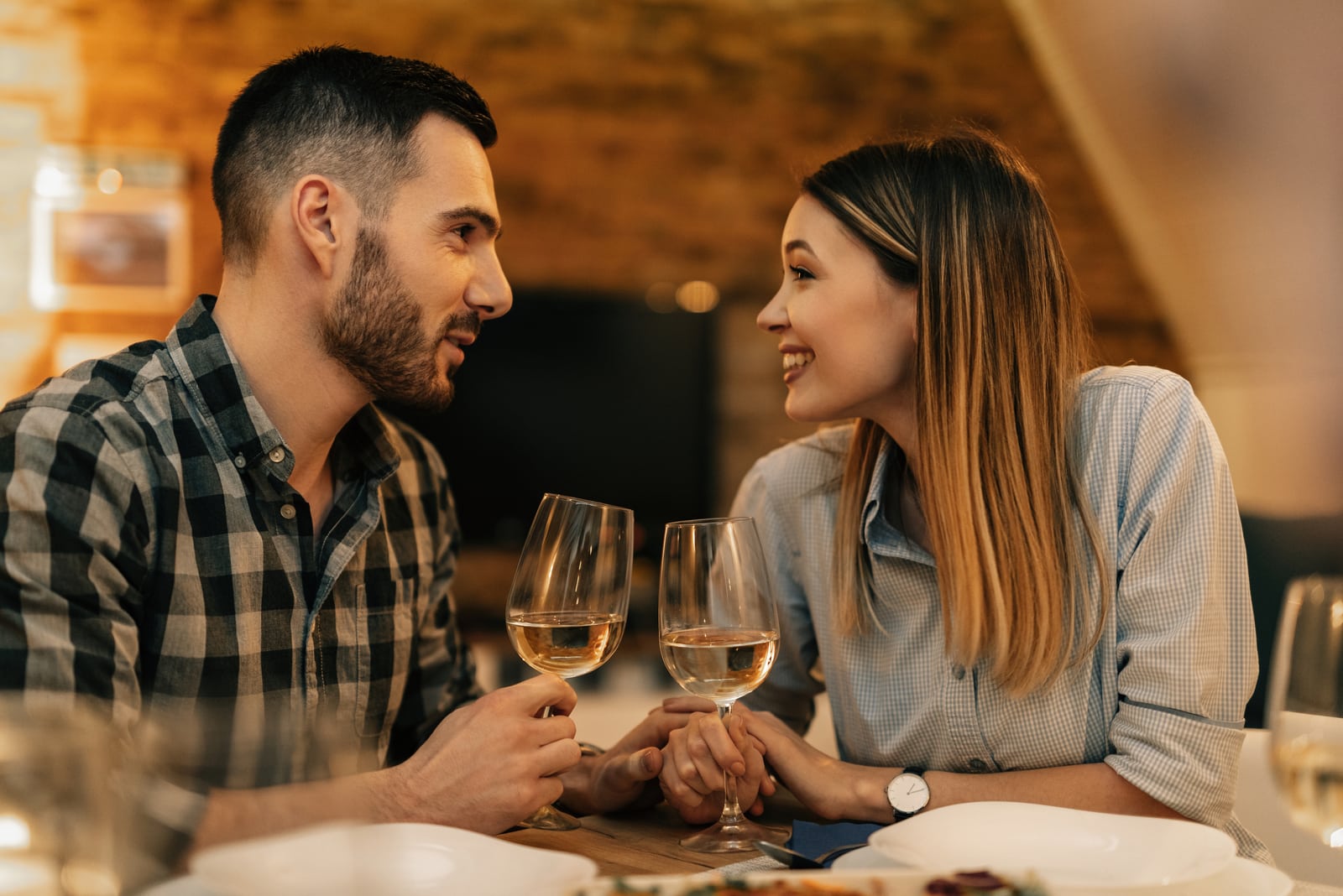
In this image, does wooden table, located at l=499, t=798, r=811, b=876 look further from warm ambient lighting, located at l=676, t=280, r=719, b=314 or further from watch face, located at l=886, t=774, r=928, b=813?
warm ambient lighting, located at l=676, t=280, r=719, b=314

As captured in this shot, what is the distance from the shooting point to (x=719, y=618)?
103 centimetres

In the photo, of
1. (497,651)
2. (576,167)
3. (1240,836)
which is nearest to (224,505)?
(1240,836)

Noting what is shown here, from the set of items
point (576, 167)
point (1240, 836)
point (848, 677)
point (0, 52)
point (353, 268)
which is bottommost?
point (1240, 836)

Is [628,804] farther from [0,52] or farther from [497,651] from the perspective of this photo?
[0,52]

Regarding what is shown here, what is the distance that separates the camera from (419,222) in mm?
1324

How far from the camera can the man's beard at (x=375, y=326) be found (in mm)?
1313

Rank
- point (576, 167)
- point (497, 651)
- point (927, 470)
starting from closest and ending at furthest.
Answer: point (927, 470) → point (497, 651) → point (576, 167)

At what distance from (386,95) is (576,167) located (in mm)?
2945

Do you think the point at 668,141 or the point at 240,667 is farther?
the point at 668,141

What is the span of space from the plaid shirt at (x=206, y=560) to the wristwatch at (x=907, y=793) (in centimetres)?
52

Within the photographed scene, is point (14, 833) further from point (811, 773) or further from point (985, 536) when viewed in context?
point (985, 536)

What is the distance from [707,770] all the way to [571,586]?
0.24 meters

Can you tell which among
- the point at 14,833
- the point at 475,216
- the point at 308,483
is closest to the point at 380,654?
the point at 308,483

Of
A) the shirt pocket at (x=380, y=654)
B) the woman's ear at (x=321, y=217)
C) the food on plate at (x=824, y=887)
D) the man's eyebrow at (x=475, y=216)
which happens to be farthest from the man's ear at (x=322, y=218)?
the food on plate at (x=824, y=887)
